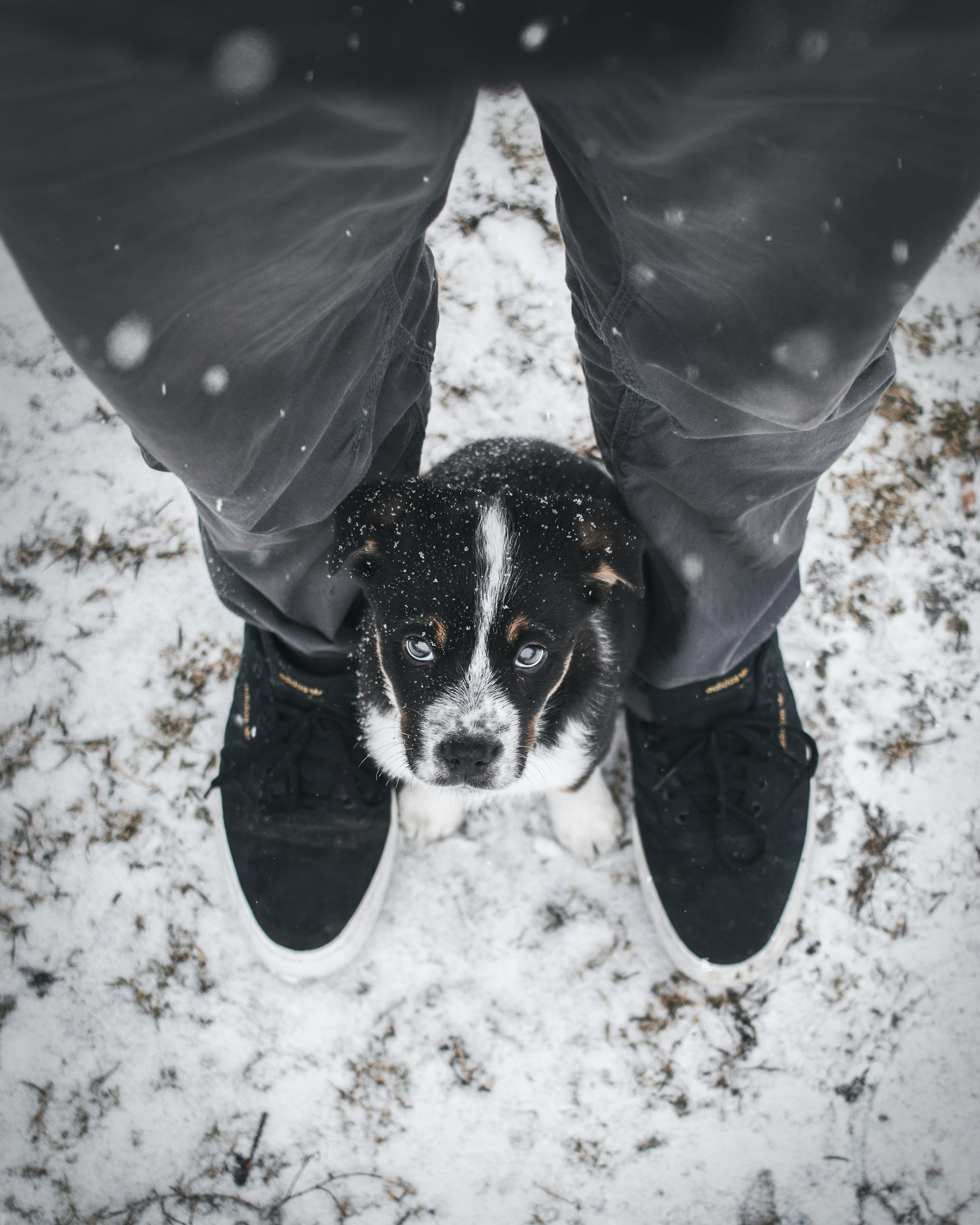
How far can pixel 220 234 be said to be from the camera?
1.10 meters

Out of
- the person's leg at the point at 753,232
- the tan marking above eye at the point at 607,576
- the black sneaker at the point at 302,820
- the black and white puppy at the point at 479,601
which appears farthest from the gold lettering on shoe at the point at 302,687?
the person's leg at the point at 753,232

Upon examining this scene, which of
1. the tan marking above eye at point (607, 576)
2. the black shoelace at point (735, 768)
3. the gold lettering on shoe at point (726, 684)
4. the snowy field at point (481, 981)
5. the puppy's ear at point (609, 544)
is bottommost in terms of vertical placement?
the snowy field at point (481, 981)

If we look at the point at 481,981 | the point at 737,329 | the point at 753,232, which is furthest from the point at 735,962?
the point at 753,232

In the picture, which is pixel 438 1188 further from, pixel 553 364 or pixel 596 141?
pixel 553 364

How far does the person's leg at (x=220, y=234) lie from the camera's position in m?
0.93

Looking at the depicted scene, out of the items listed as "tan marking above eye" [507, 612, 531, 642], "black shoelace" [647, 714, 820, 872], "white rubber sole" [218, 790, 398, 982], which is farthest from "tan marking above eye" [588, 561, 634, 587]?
"white rubber sole" [218, 790, 398, 982]

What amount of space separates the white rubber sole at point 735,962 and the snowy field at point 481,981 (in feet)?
0.26

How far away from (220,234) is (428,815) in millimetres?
2051

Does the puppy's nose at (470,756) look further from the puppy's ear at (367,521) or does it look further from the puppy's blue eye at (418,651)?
the puppy's ear at (367,521)

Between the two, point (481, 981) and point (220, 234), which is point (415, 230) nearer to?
point (220, 234)

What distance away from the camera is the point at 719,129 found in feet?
3.44

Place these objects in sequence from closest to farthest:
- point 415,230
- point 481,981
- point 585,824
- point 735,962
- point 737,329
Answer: point 737,329 → point 415,230 → point 735,962 → point 481,981 → point 585,824

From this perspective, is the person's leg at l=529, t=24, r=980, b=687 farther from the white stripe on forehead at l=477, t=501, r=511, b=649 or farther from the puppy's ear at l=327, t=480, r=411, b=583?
the puppy's ear at l=327, t=480, r=411, b=583

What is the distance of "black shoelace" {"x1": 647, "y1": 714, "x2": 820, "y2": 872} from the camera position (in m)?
2.56
